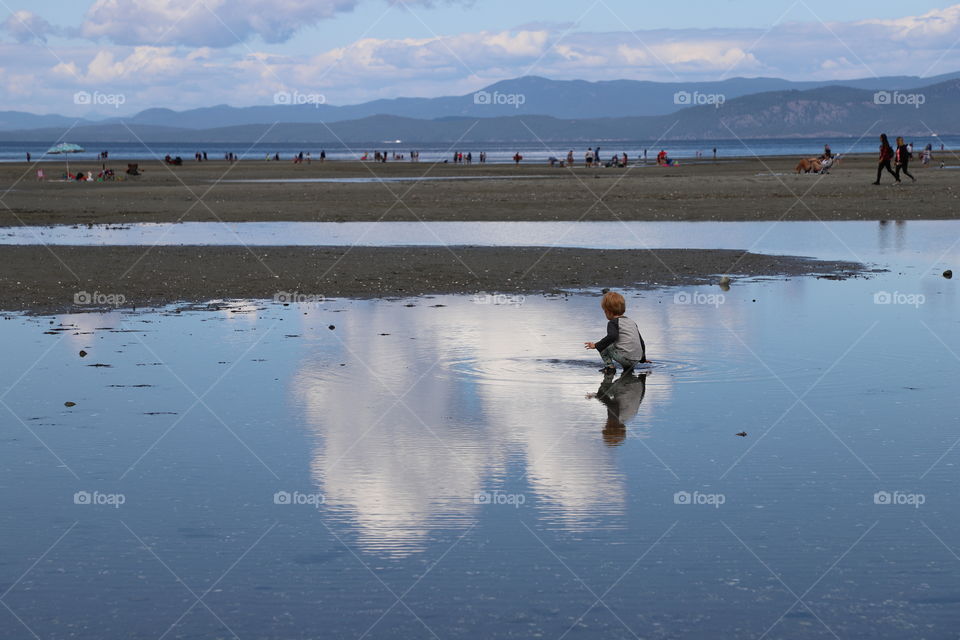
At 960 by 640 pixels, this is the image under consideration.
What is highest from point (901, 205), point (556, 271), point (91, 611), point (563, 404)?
point (901, 205)

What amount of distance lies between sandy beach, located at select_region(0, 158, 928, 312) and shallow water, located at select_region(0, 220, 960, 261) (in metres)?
1.75

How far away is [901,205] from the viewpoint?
130 ft

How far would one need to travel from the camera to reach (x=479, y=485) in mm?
8695

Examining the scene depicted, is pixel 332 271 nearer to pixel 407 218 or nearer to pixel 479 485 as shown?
pixel 479 485

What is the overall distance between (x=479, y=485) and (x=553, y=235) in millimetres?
22469

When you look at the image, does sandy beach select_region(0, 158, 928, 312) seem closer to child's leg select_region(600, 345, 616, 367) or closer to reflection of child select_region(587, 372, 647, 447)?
child's leg select_region(600, 345, 616, 367)

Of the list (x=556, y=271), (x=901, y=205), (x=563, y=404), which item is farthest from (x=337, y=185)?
(x=563, y=404)

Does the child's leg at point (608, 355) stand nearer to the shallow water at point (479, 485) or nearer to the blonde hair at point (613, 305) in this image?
the shallow water at point (479, 485)

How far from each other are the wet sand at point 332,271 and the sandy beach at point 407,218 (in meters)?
0.04

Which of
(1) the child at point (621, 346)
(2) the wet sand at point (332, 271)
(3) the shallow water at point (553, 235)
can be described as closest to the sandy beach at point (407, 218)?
(2) the wet sand at point (332, 271)

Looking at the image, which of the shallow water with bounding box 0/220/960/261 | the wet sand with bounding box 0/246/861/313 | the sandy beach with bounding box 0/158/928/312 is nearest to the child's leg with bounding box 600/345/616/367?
the wet sand with bounding box 0/246/861/313

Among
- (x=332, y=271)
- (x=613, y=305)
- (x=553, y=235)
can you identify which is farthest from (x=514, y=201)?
(x=613, y=305)

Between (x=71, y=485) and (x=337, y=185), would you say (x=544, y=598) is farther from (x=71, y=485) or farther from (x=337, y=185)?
(x=337, y=185)

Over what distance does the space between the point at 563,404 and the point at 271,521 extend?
415 centimetres
